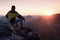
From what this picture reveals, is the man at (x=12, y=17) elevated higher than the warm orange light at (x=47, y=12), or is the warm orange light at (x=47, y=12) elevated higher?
the warm orange light at (x=47, y=12)

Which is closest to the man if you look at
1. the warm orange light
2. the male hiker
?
the male hiker

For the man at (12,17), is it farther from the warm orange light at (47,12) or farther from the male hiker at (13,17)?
the warm orange light at (47,12)

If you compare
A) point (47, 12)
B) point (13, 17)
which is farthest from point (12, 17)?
point (47, 12)

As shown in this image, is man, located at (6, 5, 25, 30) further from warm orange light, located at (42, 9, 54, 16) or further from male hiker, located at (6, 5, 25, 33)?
warm orange light, located at (42, 9, 54, 16)

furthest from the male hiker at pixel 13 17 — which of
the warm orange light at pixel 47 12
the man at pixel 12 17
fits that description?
the warm orange light at pixel 47 12

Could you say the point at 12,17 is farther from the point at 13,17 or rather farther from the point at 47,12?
the point at 47,12

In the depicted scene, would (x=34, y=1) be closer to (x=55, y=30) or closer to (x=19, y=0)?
(x=19, y=0)

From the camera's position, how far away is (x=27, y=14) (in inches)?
88.4

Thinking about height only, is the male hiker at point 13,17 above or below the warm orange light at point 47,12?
below

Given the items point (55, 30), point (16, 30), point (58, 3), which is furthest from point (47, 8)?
point (16, 30)

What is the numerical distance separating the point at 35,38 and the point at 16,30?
245 millimetres

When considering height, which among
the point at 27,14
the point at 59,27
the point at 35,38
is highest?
the point at 27,14

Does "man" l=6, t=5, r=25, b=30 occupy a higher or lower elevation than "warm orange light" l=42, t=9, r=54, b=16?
lower

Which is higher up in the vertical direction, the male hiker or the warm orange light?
the warm orange light
